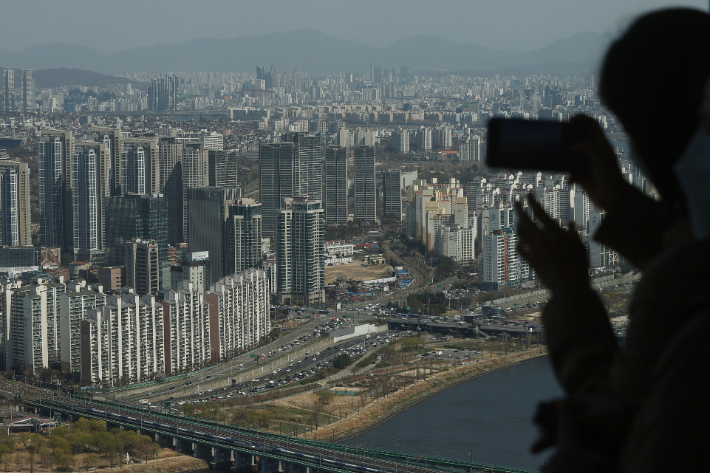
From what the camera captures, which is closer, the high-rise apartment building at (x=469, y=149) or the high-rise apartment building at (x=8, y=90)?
the high-rise apartment building at (x=469, y=149)

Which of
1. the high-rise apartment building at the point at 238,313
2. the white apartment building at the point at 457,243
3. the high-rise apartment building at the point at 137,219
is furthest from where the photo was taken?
the white apartment building at the point at 457,243

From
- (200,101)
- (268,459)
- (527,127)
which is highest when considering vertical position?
(200,101)

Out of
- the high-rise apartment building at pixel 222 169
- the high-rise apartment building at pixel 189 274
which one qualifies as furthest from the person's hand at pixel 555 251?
the high-rise apartment building at pixel 222 169

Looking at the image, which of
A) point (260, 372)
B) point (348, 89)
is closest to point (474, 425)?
point (260, 372)

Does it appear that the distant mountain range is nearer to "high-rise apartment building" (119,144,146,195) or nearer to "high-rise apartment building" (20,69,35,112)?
"high-rise apartment building" (20,69,35,112)

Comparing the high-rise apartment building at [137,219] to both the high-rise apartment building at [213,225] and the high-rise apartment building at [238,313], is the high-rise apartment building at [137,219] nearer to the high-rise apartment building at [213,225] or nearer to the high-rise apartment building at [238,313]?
the high-rise apartment building at [213,225]

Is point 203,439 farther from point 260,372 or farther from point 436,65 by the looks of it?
point 436,65

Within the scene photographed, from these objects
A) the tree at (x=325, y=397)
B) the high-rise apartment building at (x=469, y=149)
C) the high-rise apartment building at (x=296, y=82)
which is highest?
the high-rise apartment building at (x=296, y=82)
